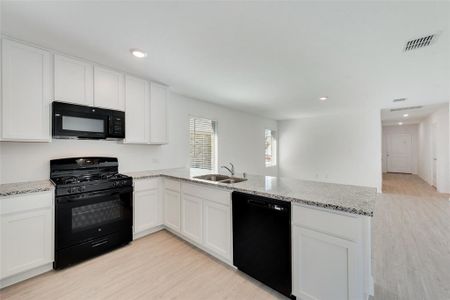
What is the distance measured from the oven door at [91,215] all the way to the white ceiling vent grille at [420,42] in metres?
3.73

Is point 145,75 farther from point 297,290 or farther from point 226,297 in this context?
point 297,290

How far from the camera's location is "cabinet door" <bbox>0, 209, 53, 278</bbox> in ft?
5.94

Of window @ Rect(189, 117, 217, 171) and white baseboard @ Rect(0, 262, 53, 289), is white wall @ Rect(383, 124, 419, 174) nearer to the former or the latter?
window @ Rect(189, 117, 217, 171)

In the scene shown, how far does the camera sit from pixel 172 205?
9.56 feet

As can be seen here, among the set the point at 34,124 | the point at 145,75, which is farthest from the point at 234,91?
the point at 34,124

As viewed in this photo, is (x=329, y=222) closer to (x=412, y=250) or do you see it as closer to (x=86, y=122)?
(x=412, y=250)

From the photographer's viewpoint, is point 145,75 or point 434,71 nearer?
point 434,71

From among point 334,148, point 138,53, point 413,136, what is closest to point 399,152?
point 413,136

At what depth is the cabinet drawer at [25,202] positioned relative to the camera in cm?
180

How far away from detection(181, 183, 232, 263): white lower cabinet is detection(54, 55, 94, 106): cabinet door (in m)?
1.72

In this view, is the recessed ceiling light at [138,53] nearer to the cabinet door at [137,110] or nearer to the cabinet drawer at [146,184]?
the cabinet door at [137,110]

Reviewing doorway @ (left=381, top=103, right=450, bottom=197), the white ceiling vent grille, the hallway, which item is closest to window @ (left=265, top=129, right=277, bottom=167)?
doorway @ (left=381, top=103, right=450, bottom=197)

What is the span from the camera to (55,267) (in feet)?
6.81

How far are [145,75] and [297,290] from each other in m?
3.27
